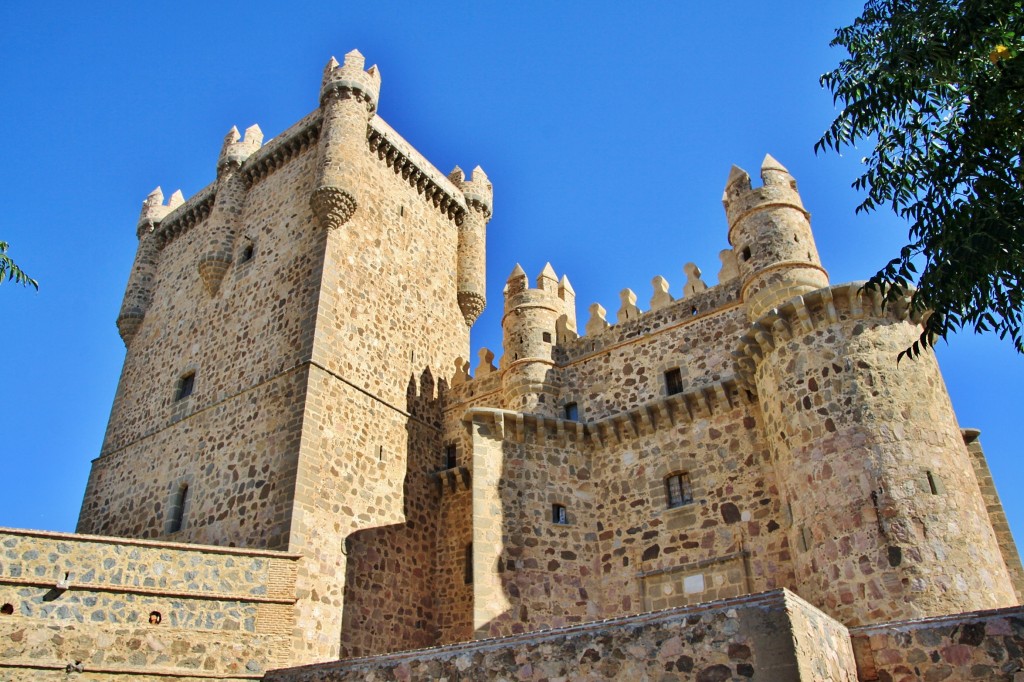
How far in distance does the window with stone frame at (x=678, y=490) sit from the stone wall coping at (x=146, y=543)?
6.71 m

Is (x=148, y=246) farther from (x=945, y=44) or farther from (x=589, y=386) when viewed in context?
(x=945, y=44)

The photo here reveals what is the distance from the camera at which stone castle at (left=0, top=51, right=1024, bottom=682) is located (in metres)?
9.79

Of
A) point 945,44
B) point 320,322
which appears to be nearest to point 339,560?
point 320,322

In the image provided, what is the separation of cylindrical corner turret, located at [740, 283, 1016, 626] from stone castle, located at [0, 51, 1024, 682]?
4 centimetres

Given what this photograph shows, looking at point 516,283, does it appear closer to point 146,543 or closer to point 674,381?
point 674,381

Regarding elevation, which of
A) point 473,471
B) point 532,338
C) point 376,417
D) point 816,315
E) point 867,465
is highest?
point 532,338

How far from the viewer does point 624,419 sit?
49.8 feet

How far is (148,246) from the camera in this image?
22.5 meters

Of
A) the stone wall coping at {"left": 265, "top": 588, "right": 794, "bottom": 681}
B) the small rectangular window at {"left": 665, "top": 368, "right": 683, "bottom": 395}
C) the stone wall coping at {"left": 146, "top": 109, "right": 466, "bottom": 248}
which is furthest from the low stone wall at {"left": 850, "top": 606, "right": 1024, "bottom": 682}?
the stone wall coping at {"left": 146, "top": 109, "right": 466, "bottom": 248}

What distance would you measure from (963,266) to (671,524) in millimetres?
8325

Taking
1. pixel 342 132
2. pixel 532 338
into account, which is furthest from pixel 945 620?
pixel 342 132

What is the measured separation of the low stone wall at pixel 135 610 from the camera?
10461 mm

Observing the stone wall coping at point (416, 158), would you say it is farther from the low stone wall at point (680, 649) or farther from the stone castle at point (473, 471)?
the low stone wall at point (680, 649)

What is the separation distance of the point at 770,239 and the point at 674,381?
3318 millimetres
